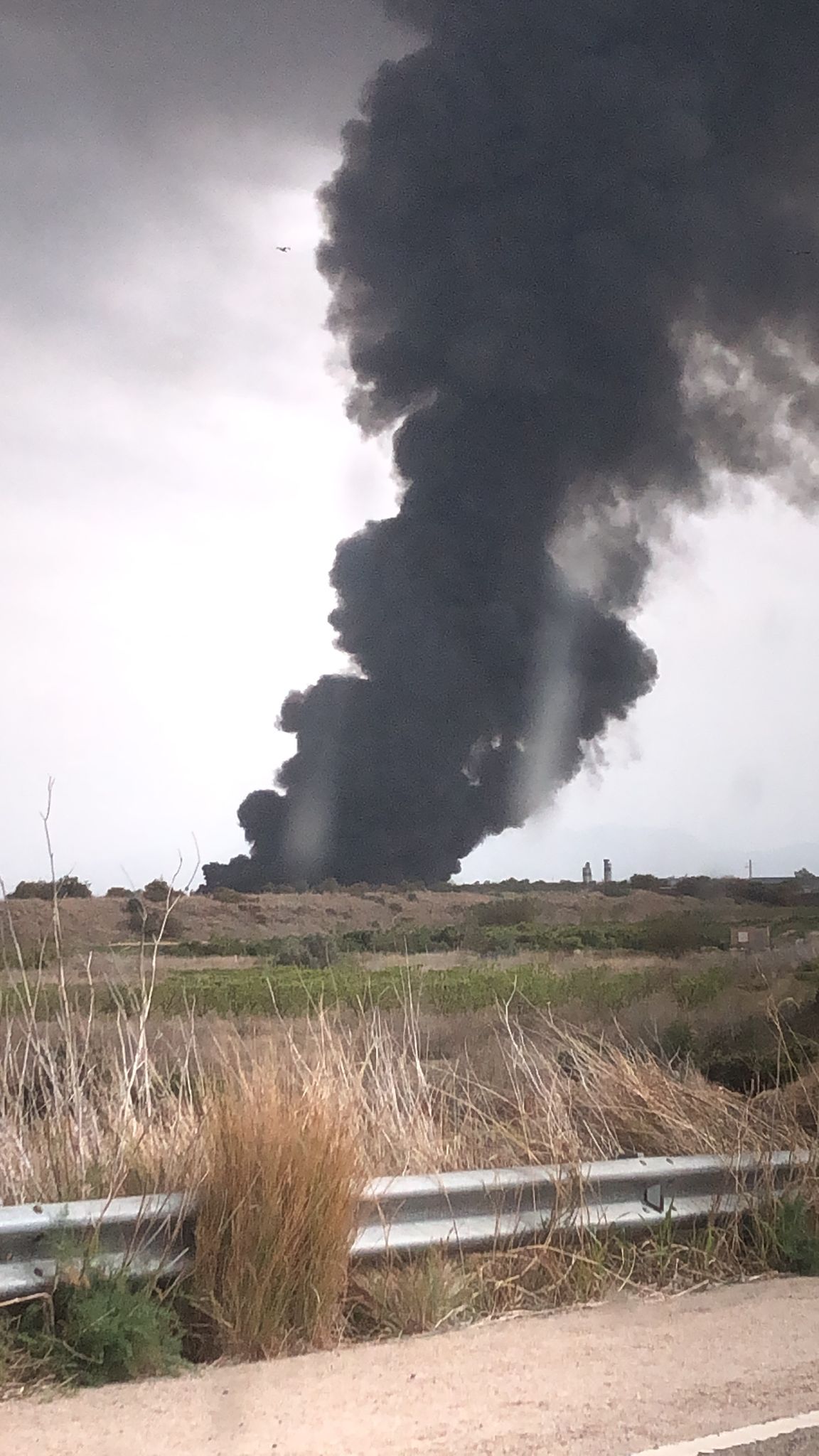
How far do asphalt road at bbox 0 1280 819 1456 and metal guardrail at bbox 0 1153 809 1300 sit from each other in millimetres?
458

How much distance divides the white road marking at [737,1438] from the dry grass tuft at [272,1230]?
5.29ft

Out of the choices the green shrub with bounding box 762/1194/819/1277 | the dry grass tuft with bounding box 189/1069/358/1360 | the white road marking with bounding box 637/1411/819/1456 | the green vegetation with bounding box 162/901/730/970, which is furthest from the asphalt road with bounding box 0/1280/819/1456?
the green vegetation with bounding box 162/901/730/970

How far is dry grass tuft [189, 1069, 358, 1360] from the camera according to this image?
5254mm

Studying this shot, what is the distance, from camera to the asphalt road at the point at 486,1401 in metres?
4.28

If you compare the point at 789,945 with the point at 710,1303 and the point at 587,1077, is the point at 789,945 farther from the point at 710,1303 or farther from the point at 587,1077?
the point at 710,1303

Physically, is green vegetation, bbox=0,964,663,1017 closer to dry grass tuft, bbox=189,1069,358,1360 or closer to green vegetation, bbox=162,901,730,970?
green vegetation, bbox=162,901,730,970

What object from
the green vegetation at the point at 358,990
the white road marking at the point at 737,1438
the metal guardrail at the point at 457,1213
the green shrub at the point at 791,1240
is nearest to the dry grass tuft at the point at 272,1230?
the metal guardrail at the point at 457,1213

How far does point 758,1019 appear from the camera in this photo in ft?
41.3

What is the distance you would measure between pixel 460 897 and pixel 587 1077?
12.8 metres

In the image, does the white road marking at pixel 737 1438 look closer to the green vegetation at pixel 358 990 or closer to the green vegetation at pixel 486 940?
the green vegetation at pixel 358 990

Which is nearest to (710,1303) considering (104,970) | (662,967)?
(104,970)

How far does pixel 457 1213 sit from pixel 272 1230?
1.06m

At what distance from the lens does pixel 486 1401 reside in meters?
4.71

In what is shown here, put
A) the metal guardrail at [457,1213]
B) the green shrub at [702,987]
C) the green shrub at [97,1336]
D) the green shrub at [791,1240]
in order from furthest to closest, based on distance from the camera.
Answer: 1. the green shrub at [702,987]
2. the green shrub at [791,1240]
3. the metal guardrail at [457,1213]
4. the green shrub at [97,1336]
